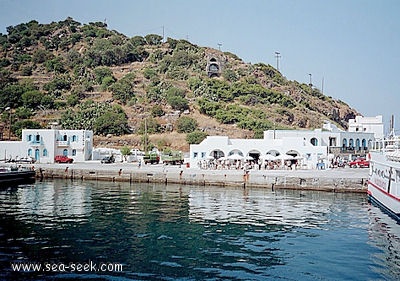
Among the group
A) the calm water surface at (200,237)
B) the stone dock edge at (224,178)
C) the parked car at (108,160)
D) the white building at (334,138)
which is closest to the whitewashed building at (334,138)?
the white building at (334,138)

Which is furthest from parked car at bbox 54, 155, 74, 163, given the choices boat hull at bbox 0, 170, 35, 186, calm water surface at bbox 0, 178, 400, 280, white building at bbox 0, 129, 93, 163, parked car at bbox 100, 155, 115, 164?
calm water surface at bbox 0, 178, 400, 280

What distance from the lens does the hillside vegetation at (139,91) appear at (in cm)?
8250

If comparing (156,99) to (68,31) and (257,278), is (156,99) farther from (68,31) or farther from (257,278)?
(257,278)

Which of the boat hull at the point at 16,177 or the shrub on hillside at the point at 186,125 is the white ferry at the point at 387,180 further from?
the shrub on hillside at the point at 186,125

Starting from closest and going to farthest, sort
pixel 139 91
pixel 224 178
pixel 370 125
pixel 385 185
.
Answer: pixel 385 185 → pixel 224 178 → pixel 370 125 → pixel 139 91

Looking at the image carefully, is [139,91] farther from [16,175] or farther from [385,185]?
[385,185]

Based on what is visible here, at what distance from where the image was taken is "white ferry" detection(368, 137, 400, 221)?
25.7 m

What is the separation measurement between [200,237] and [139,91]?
8635 centimetres

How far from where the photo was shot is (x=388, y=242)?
63.5 feet

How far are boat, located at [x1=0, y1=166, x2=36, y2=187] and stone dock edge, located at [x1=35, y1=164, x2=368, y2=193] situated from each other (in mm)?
1439
